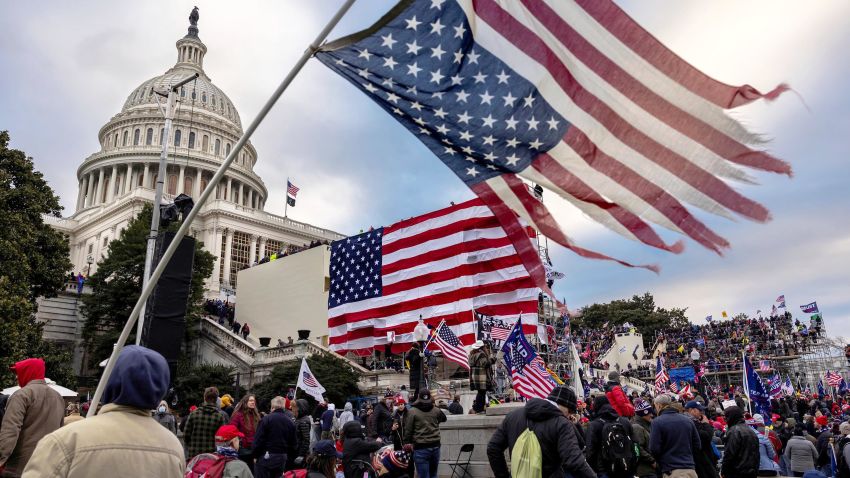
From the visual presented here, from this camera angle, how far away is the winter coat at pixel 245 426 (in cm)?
890

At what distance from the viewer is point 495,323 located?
2617 cm

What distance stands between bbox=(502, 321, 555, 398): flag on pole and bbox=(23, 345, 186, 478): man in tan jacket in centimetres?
992

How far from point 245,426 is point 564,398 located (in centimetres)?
496

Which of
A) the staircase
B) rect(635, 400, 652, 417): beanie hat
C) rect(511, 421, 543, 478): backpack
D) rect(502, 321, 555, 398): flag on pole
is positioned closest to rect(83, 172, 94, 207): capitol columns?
the staircase

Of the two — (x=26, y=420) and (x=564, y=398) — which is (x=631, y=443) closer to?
(x=564, y=398)

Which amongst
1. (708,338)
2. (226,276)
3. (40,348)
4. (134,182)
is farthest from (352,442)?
(134,182)

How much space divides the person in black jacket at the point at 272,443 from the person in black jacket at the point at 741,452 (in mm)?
5982

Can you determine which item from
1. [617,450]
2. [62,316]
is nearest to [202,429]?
[617,450]

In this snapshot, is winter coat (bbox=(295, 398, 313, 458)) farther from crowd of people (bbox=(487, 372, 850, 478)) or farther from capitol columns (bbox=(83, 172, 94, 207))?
capitol columns (bbox=(83, 172, 94, 207))

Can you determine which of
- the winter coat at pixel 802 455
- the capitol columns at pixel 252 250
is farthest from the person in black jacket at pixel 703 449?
the capitol columns at pixel 252 250

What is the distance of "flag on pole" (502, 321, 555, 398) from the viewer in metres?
13.4

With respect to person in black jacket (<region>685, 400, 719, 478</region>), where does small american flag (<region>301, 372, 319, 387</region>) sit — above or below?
above

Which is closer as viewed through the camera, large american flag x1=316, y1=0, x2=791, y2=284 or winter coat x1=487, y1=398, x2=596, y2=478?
winter coat x1=487, y1=398, x2=596, y2=478

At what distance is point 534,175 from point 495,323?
20132 millimetres
